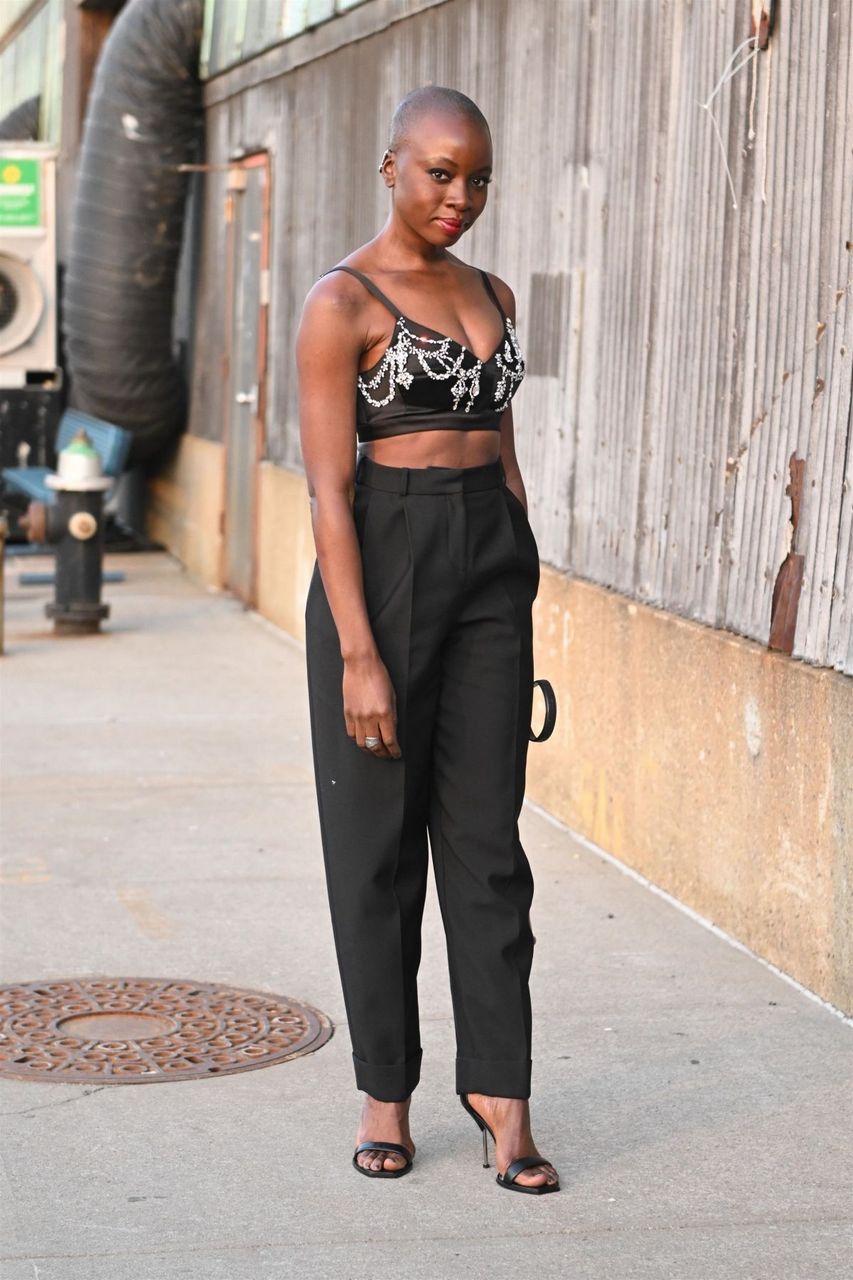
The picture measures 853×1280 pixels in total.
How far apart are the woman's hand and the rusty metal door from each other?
9.45 metres

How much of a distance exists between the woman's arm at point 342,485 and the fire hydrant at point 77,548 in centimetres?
818

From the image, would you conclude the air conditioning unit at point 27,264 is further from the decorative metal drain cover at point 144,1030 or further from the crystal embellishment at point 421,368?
the crystal embellishment at point 421,368

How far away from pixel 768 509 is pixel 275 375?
766 cm

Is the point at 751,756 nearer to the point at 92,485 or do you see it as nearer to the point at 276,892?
the point at 276,892

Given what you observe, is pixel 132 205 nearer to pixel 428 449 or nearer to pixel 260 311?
pixel 260 311

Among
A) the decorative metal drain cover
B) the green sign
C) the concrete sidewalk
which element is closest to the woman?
the concrete sidewalk

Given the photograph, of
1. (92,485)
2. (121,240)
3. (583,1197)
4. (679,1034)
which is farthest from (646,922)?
(121,240)

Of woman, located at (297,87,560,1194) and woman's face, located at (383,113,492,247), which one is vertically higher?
woman's face, located at (383,113,492,247)

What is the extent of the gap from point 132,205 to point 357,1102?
11422mm

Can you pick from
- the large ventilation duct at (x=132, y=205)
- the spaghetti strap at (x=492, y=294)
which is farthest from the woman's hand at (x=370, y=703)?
the large ventilation duct at (x=132, y=205)

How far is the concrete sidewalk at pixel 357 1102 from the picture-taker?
147 inches

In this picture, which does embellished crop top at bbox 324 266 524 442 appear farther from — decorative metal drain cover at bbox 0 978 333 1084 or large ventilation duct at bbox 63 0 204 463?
large ventilation duct at bbox 63 0 204 463

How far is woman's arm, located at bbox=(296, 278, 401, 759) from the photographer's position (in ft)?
12.7

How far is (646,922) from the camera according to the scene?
607 centimetres
